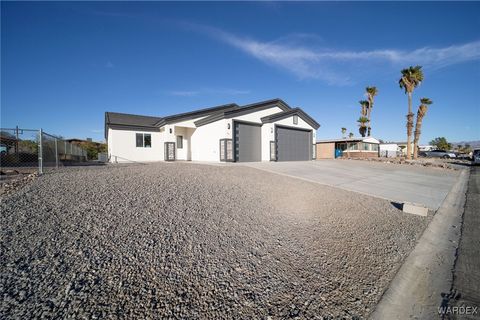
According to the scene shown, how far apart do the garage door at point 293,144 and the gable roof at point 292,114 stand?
1.09 metres

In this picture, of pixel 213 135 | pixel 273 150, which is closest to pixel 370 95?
pixel 273 150

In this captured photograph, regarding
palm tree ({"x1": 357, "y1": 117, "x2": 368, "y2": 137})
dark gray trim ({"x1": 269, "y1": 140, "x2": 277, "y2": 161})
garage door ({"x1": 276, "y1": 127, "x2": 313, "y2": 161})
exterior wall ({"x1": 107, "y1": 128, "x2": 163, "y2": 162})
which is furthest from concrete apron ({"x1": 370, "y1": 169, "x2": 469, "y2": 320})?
palm tree ({"x1": 357, "y1": 117, "x2": 368, "y2": 137})

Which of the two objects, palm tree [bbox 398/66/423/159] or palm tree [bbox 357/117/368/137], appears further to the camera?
palm tree [bbox 357/117/368/137]

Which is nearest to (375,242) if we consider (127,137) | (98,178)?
(98,178)

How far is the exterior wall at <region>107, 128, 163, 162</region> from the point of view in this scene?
16.7 m

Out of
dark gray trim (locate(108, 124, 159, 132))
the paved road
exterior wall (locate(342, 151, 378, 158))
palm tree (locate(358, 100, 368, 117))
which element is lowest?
the paved road

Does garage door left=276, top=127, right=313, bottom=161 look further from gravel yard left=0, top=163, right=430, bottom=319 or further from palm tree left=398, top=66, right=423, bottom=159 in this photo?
palm tree left=398, top=66, right=423, bottom=159

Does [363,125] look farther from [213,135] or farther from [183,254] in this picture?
[183,254]

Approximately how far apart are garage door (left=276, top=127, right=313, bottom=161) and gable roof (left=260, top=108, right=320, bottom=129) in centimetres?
109

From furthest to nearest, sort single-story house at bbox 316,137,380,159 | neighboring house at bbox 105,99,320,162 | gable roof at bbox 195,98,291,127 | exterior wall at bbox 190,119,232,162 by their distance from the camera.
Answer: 1. single-story house at bbox 316,137,380,159
2. neighboring house at bbox 105,99,320,162
3. exterior wall at bbox 190,119,232,162
4. gable roof at bbox 195,98,291,127

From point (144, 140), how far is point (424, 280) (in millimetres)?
19522

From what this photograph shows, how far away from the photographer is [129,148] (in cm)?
1747

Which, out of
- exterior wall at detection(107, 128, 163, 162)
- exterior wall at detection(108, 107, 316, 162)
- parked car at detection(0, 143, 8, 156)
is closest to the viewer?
parked car at detection(0, 143, 8, 156)

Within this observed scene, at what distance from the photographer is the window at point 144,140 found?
17938 mm
